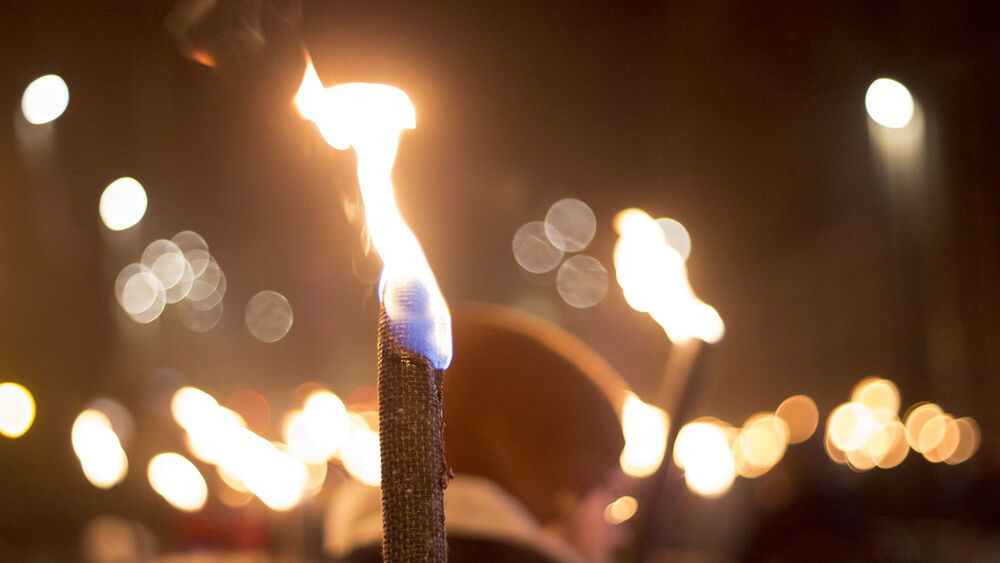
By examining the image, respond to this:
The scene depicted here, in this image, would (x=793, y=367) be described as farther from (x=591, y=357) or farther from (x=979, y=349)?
(x=591, y=357)

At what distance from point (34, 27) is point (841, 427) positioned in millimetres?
19137

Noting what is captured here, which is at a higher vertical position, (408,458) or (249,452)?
(249,452)

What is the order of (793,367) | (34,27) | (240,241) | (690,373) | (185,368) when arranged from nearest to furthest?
(690,373) → (34,27) → (240,241) → (793,367) → (185,368)

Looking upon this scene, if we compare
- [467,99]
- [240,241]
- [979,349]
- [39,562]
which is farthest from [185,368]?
[979,349]

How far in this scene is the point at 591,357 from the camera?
2.45 meters

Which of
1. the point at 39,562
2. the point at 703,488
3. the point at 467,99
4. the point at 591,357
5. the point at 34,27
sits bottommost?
the point at 591,357

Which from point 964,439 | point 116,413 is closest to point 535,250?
point 964,439

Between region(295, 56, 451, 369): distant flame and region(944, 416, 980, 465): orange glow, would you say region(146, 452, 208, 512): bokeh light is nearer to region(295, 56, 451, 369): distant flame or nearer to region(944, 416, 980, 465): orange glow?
region(295, 56, 451, 369): distant flame

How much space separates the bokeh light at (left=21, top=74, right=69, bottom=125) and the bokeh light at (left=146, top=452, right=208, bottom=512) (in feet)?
12.8

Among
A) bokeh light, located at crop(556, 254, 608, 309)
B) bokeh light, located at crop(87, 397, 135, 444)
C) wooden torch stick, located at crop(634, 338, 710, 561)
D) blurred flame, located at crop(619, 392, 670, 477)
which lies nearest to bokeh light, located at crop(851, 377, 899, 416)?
bokeh light, located at crop(556, 254, 608, 309)

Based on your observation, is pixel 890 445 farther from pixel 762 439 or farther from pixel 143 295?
pixel 143 295

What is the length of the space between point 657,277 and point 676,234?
15.8 metres

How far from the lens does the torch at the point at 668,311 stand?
1.88m

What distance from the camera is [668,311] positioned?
10.2ft
